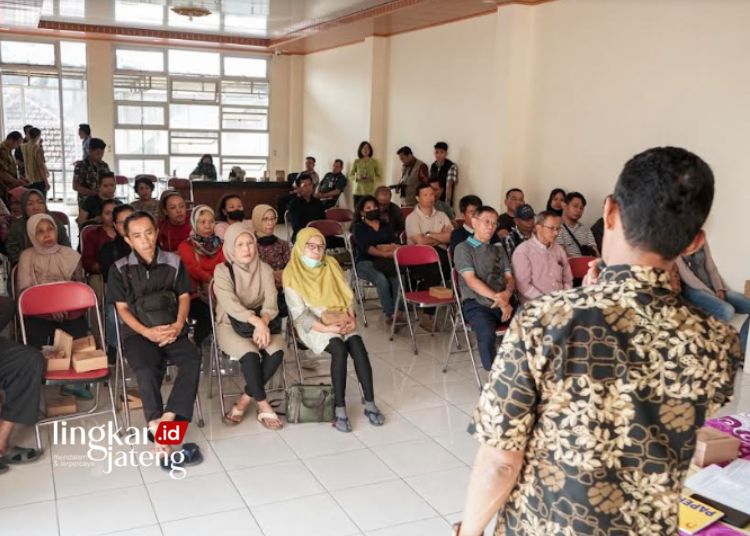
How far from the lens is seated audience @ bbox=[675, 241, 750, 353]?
5238 mm

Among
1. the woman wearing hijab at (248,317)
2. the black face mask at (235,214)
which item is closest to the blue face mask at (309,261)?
the woman wearing hijab at (248,317)

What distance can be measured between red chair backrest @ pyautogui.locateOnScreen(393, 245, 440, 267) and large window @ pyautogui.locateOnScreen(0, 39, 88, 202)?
10.2 meters

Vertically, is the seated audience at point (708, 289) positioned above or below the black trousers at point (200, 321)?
above

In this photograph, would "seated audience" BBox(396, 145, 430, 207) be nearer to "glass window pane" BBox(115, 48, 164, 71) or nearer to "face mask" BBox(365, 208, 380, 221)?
"face mask" BBox(365, 208, 380, 221)

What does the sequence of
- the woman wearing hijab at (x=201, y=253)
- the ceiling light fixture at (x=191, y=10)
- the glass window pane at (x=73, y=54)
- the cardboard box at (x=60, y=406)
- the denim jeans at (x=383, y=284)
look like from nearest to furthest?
the cardboard box at (x=60, y=406) < the woman wearing hijab at (x=201, y=253) < the denim jeans at (x=383, y=284) < the ceiling light fixture at (x=191, y=10) < the glass window pane at (x=73, y=54)

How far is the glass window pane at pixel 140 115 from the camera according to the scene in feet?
45.0

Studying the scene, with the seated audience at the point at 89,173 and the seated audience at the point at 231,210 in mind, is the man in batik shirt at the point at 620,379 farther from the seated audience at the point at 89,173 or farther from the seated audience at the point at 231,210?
the seated audience at the point at 89,173

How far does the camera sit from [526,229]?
6.01m

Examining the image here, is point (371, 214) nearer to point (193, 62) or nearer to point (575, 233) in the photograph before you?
point (575, 233)

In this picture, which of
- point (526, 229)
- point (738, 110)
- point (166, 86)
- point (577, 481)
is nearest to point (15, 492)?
point (577, 481)

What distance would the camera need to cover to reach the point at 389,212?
7.04 m

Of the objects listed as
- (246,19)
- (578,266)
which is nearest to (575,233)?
(578,266)

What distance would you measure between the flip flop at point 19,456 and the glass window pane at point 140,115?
11.3 m

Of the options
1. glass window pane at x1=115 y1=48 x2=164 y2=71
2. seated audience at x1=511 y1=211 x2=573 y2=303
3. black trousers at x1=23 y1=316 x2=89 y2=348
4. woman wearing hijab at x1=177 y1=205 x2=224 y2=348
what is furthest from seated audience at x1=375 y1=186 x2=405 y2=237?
glass window pane at x1=115 y1=48 x2=164 y2=71
